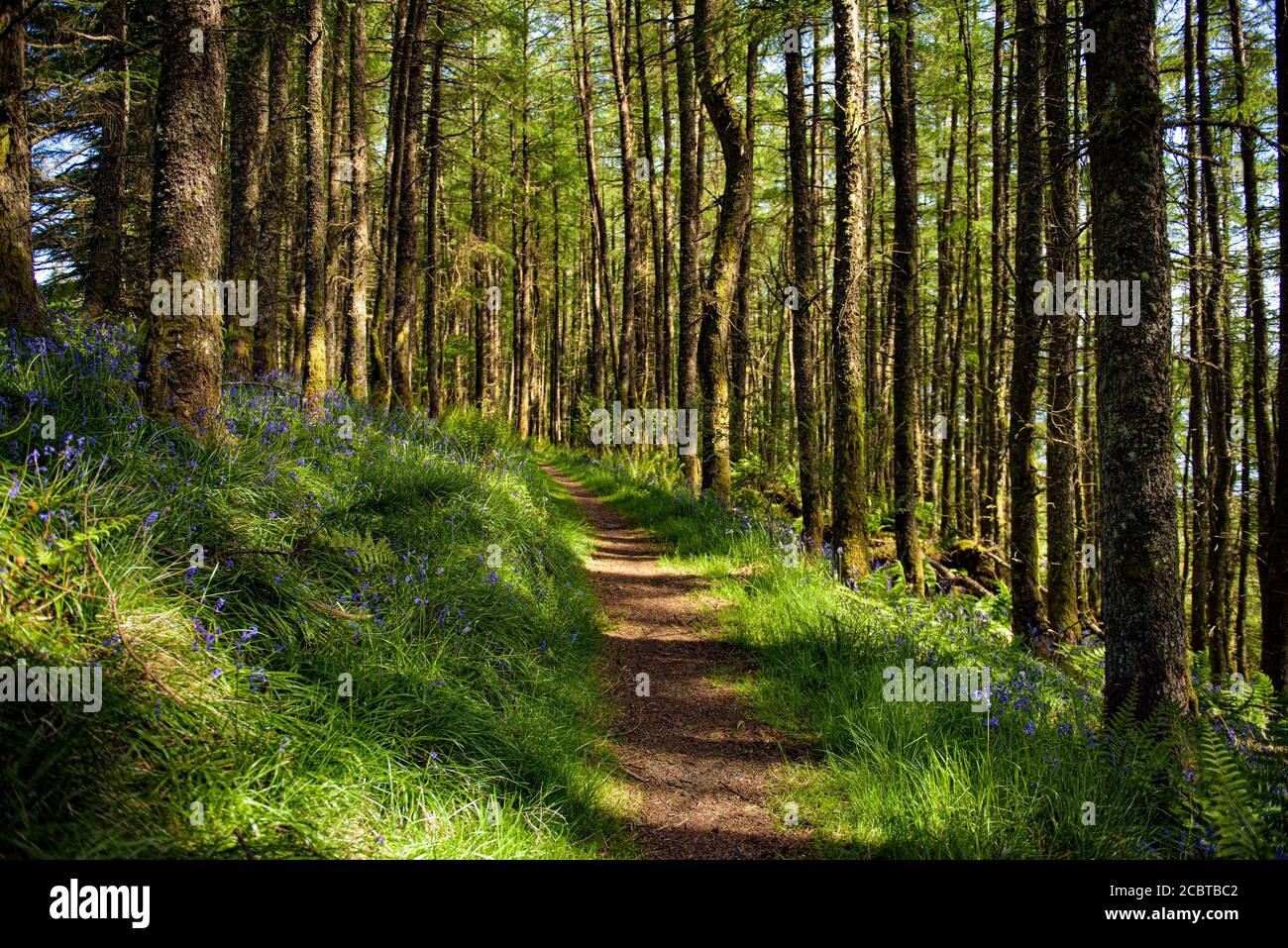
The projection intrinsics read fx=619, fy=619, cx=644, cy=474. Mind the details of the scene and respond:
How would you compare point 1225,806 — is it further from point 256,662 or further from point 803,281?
point 803,281

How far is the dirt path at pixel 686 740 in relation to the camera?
3260mm

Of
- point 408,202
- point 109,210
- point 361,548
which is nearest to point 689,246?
point 408,202

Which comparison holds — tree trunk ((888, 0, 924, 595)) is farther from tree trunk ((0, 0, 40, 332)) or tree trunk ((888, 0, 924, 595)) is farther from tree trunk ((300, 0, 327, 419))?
tree trunk ((300, 0, 327, 419))

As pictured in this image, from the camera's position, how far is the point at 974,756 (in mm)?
3451

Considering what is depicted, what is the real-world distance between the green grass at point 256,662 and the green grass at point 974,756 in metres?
1.37

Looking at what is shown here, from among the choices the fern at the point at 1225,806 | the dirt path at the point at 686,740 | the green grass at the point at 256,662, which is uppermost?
the green grass at the point at 256,662

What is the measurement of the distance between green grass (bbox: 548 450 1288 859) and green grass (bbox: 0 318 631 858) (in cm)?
137

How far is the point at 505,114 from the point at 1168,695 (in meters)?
21.2

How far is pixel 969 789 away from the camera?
3.14 metres

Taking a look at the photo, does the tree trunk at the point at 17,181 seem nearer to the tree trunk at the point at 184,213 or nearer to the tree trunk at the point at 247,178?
the tree trunk at the point at 184,213

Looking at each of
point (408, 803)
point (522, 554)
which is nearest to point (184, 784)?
point (408, 803)

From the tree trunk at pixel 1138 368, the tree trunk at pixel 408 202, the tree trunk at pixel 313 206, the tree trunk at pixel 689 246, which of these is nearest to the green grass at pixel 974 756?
the tree trunk at pixel 1138 368
